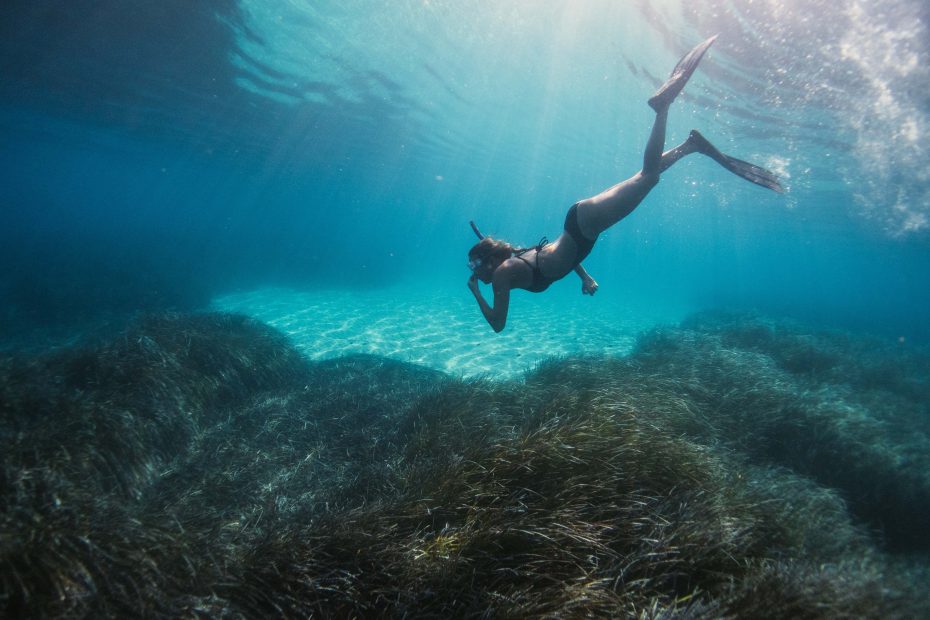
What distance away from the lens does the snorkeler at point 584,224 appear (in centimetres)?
497

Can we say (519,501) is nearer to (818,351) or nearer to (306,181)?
(818,351)

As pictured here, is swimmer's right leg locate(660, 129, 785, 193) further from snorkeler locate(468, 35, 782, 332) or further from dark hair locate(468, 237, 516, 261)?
dark hair locate(468, 237, 516, 261)

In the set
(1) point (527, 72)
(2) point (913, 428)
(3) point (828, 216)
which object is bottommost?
(2) point (913, 428)

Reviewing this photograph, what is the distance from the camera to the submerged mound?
256 centimetres

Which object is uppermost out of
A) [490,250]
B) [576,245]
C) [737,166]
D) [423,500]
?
[737,166]

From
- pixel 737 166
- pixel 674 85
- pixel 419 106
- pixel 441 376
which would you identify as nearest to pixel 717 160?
pixel 737 166

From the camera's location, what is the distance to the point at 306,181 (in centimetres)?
5250

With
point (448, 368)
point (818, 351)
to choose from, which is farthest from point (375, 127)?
point (818, 351)

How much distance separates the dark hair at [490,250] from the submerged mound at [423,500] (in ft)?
8.27

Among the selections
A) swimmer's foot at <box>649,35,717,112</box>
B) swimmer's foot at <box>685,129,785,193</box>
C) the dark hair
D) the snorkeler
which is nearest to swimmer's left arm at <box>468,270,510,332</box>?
the snorkeler

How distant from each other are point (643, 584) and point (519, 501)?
1107 millimetres

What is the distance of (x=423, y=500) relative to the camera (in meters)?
3.64

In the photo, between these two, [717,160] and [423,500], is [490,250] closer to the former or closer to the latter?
[423,500]

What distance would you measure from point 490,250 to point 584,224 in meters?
1.39
